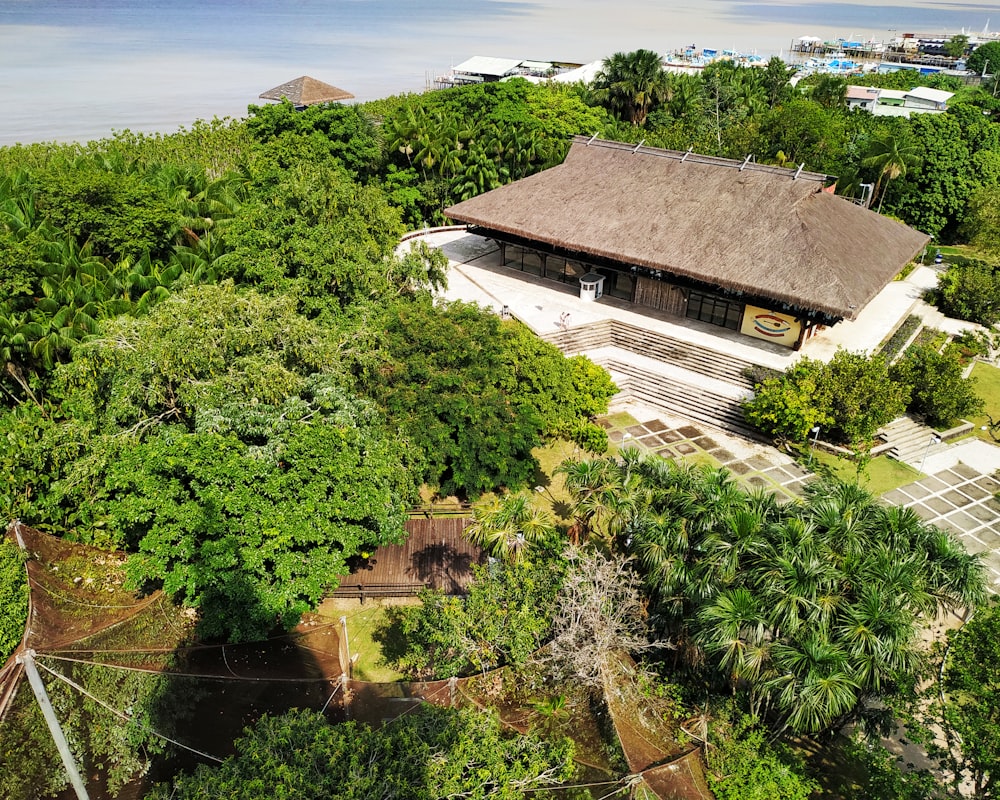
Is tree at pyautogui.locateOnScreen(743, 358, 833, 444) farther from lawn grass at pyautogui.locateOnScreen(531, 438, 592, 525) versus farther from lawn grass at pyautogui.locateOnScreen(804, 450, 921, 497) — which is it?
lawn grass at pyautogui.locateOnScreen(531, 438, 592, 525)

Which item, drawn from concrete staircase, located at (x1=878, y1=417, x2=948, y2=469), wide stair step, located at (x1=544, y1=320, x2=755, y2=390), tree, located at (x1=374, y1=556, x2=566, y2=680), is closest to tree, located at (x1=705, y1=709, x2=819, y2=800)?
tree, located at (x1=374, y1=556, x2=566, y2=680)

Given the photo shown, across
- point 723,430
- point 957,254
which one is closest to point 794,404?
point 723,430

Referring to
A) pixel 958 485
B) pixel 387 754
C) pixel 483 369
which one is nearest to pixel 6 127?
pixel 483 369

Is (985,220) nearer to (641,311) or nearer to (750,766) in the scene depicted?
(641,311)

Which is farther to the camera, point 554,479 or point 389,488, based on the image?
point 554,479

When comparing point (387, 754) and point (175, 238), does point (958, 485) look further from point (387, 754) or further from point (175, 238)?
point (175, 238)

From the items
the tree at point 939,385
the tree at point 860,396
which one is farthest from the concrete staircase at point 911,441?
the tree at point 860,396
